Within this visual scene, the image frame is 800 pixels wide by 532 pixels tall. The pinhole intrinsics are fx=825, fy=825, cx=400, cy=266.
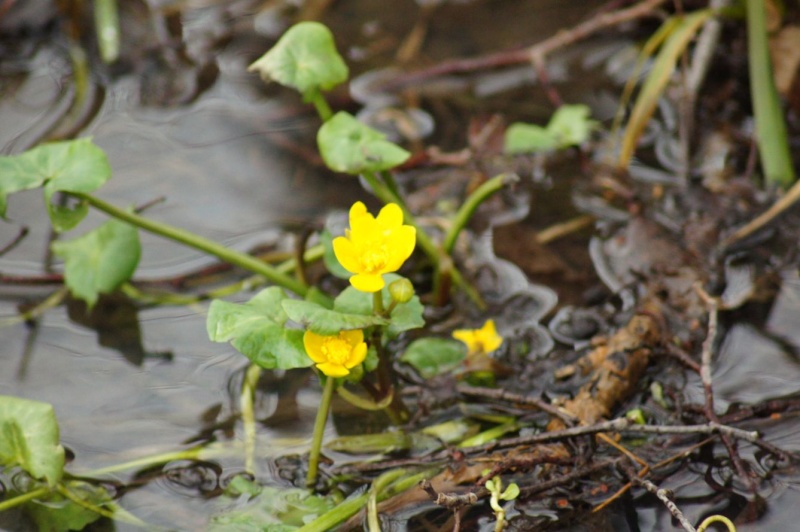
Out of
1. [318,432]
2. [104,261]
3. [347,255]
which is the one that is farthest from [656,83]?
[104,261]

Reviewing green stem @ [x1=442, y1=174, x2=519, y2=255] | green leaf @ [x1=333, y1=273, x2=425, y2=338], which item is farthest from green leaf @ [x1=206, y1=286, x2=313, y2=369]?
green stem @ [x1=442, y1=174, x2=519, y2=255]

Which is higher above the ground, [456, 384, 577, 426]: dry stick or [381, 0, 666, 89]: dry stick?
[381, 0, 666, 89]: dry stick

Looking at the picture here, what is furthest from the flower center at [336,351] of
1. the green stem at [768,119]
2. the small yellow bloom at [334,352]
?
the green stem at [768,119]

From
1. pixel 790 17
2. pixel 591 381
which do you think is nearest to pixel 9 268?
pixel 591 381

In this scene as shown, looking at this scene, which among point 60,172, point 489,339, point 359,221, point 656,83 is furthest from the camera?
point 656,83

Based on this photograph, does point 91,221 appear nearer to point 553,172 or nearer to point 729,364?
point 553,172

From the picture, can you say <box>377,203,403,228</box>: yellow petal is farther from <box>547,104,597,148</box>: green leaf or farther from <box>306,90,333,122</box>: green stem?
<box>547,104,597,148</box>: green leaf

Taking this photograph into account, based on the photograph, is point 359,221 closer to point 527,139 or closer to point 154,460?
point 154,460
